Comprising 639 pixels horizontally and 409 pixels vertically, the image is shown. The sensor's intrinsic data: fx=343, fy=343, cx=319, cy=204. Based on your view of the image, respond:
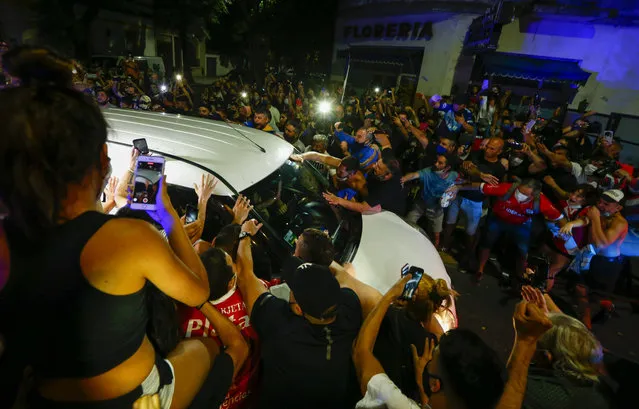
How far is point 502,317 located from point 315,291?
346 cm

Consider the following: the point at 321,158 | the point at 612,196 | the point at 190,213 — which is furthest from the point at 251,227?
the point at 612,196

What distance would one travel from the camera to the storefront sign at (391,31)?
47.7 ft

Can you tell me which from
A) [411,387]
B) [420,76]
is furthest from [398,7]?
[411,387]

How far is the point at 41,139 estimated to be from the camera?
0.97 metres

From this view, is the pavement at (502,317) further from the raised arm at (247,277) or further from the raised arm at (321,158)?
the raised arm at (247,277)

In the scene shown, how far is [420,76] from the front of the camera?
14.7 m

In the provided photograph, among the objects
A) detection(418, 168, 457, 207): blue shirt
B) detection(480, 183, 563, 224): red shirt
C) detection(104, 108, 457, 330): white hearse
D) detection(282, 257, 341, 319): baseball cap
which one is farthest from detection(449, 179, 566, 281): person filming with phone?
detection(282, 257, 341, 319): baseball cap

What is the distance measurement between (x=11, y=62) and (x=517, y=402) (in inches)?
92.9

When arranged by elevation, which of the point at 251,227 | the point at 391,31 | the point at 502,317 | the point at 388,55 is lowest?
the point at 502,317

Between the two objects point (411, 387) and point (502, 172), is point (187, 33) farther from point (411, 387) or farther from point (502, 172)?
point (411, 387)

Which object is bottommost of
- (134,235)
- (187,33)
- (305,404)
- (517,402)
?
(305,404)

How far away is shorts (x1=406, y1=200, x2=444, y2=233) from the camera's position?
16.6 ft

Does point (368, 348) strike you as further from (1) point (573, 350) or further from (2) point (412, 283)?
(1) point (573, 350)

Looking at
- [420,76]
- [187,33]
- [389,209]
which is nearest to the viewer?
[389,209]
